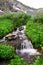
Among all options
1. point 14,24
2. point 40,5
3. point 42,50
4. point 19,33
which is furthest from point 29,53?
point 40,5

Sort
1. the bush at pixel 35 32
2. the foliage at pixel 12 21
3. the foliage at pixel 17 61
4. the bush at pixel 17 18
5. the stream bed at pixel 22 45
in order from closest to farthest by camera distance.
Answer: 1. the foliage at pixel 17 61
2. the stream bed at pixel 22 45
3. the bush at pixel 35 32
4. the foliage at pixel 12 21
5. the bush at pixel 17 18

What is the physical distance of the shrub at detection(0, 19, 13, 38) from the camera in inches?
790

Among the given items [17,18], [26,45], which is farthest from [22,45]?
[17,18]

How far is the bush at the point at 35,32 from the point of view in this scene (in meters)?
17.8

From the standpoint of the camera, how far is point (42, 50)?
16.5 metres

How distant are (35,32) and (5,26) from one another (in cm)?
350

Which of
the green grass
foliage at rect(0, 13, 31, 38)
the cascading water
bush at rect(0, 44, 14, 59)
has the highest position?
bush at rect(0, 44, 14, 59)

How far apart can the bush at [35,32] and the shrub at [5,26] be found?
6.03 feet

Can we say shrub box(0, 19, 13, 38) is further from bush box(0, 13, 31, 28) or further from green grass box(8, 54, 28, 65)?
green grass box(8, 54, 28, 65)

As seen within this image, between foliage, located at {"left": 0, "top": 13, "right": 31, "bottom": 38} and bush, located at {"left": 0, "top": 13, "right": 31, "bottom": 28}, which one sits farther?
bush, located at {"left": 0, "top": 13, "right": 31, "bottom": 28}

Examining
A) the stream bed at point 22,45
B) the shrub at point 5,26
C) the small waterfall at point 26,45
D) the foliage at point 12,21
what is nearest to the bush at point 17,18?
the foliage at point 12,21

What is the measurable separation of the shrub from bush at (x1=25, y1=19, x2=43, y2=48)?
1.84m

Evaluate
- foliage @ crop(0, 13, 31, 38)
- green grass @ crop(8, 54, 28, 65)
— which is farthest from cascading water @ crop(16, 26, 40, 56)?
foliage @ crop(0, 13, 31, 38)

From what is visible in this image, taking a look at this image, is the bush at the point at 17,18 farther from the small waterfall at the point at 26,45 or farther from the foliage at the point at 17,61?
the foliage at the point at 17,61
